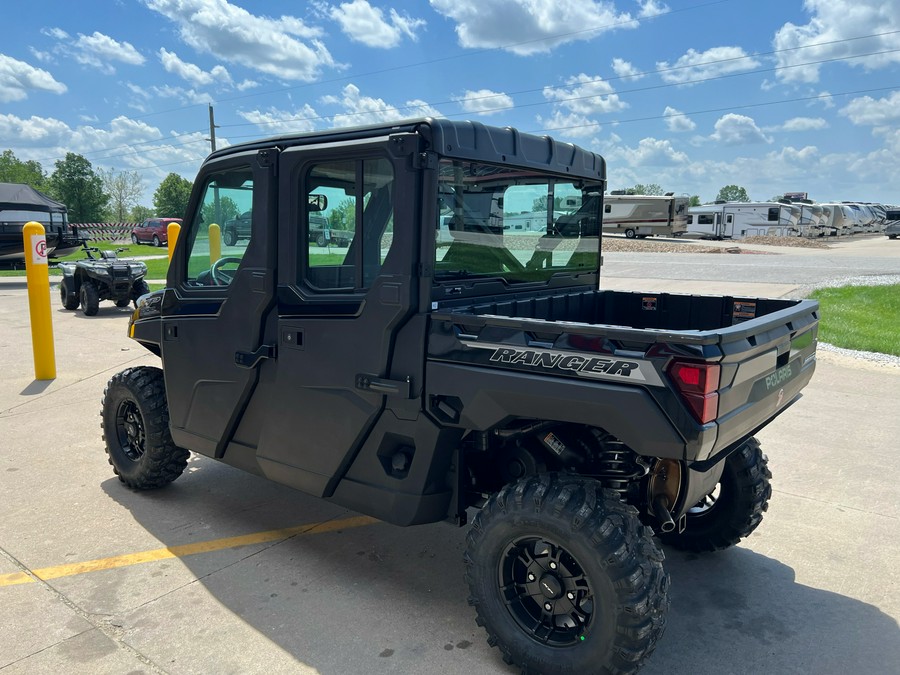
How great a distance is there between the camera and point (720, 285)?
17688mm

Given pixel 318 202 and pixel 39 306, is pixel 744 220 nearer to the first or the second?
pixel 39 306

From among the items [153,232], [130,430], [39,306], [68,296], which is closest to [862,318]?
[130,430]

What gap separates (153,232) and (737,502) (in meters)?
40.5

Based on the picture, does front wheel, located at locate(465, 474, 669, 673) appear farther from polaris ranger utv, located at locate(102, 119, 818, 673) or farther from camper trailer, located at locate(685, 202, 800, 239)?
camper trailer, located at locate(685, 202, 800, 239)

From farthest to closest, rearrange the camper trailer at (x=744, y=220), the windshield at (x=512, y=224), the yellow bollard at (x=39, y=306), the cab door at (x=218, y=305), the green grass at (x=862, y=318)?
the camper trailer at (x=744, y=220)
the green grass at (x=862, y=318)
the yellow bollard at (x=39, y=306)
the cab door at (x=218, y=305)
the windshield at (x=512, y=224)

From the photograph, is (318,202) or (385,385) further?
(318,202)

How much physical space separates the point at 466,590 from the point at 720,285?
15.8 m

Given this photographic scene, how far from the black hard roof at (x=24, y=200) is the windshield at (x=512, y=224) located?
18872mm

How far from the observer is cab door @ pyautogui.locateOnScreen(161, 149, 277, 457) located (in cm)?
359

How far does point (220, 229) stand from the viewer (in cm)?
389

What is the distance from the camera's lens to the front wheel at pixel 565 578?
2.61m

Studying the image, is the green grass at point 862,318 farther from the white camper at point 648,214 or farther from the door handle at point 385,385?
the white camper at point 648,214

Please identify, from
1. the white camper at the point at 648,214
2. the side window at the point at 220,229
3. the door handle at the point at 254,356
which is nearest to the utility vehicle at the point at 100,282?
the side window at the point at 220,229

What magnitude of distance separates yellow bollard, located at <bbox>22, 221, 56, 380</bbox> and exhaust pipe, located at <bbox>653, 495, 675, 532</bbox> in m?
7.39
